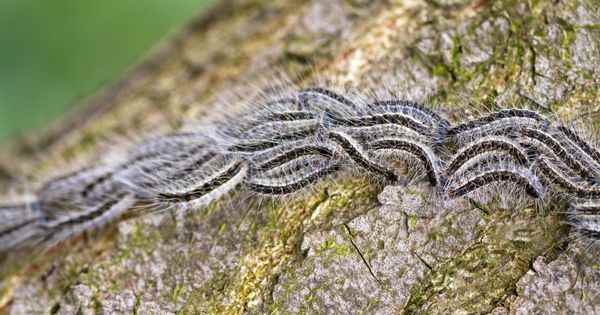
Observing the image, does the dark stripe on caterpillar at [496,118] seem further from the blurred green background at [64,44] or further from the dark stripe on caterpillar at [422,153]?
the blurred green background at [64,44]

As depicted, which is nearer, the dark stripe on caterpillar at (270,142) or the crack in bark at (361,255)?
A: the crack in bark at (361,255)

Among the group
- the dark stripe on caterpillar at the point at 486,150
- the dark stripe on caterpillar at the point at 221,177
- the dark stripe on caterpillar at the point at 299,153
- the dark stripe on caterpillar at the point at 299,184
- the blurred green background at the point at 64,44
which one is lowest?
the dark stripe on caterpillar at the point at 486,150

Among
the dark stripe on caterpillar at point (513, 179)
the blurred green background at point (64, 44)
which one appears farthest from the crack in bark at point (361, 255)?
the blurred green background at point (64, 44)

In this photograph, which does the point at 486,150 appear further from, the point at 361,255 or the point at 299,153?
the point at 299,153

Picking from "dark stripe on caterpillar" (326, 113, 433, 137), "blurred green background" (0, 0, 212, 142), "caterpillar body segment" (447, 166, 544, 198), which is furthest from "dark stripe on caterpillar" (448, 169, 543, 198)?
"blurred green background" (0, 0, 212, 142)

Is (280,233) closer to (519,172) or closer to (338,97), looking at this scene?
(338,97)

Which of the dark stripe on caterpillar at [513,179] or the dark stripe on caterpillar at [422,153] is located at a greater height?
the dark stripe on caterpillar at [422,153]

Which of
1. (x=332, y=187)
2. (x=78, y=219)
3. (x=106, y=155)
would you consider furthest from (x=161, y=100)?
(x=332, y=187)
